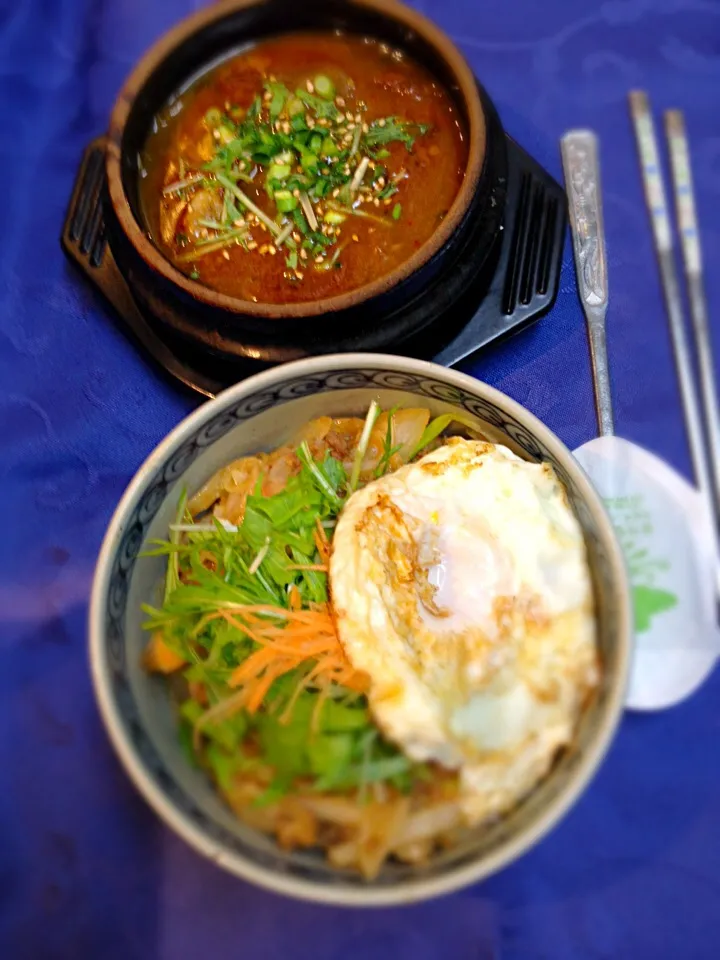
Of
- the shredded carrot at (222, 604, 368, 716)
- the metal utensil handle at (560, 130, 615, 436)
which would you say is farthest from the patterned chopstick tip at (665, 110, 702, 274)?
the shredded carrot at (222, 604, 368, 716)

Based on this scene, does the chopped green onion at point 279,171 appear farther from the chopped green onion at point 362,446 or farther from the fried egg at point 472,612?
the fried egg at point 472,612

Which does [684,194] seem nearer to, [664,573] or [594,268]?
[594,268]

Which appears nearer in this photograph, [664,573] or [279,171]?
[664,573]

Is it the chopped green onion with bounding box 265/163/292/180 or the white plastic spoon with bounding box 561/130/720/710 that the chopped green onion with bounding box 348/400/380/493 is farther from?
the chopped green onion with bounding box 265/163/292/180

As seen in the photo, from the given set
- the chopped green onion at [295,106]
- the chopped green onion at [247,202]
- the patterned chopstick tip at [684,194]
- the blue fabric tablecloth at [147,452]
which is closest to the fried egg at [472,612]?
the blue fabric tablecloth at [147,452]

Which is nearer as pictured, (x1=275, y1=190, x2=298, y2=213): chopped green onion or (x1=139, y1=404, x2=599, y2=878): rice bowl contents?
(x1=139, y1=404, x2=599, y2=878): rice bowl contents

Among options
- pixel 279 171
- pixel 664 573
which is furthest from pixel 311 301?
pixel 664 573

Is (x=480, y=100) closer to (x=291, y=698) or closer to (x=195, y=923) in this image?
(x=291, y=698)
